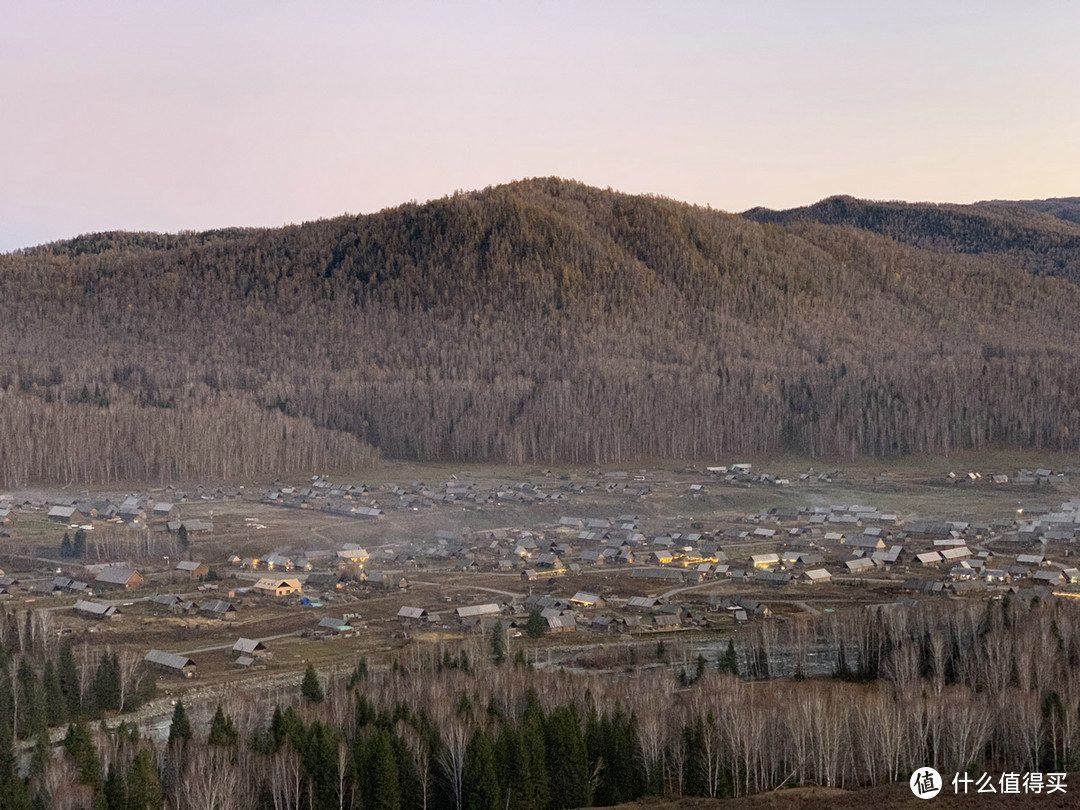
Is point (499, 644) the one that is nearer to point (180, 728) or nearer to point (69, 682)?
point (180, 728)

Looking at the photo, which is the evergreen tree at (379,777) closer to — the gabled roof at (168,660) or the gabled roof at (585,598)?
the gabled roof at (168,660)

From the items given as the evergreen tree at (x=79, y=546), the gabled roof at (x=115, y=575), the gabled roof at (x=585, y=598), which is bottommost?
the gabled roof at (x=585, y=598)

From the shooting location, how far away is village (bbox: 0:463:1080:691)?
55250 mm

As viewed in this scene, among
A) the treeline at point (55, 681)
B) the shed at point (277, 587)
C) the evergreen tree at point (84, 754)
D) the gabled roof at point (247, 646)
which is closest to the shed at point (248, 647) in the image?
the gabled roof at point (247, 646)

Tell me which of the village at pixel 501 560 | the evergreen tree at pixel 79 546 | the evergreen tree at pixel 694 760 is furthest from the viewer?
the evergreen tree at pixel 79 546

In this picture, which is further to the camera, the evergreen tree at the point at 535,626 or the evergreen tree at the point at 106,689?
the evergreen tree at the point at 535,626

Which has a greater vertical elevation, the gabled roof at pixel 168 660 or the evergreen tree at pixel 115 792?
the evergreen tree at pixel 115 792

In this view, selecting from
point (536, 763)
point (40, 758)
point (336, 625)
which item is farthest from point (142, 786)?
point (336, 625)

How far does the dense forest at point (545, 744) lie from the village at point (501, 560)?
10745 millimetres

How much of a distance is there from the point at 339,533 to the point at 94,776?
48036mm

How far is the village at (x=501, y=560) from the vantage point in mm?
55250

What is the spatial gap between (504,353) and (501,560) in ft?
286

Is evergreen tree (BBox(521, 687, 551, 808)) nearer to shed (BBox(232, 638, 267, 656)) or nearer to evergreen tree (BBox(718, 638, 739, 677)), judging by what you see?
evergreen tree (BBox(718, 638, 739, 677))

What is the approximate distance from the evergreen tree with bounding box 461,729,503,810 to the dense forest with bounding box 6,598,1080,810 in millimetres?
50
